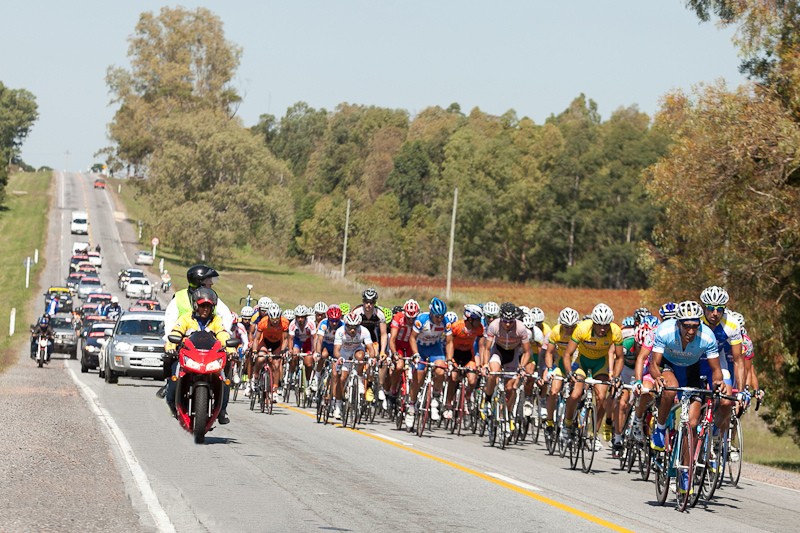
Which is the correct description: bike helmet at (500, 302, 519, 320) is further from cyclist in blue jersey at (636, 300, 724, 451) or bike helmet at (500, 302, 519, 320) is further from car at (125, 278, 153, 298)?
car at (125, 278, 153, 298)

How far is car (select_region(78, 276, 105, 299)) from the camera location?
77000 millimetres

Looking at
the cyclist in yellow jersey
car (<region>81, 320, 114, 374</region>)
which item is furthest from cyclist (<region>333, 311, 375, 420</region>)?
car (<region>81, 320, 114, 374</region>)

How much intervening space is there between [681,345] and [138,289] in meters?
68.9

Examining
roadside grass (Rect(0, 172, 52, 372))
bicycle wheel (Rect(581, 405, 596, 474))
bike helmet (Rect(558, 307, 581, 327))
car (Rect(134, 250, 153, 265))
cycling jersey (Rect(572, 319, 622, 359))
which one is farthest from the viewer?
car (Rect(134, 250, 153, 265))

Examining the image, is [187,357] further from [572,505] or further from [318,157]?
[318,157]

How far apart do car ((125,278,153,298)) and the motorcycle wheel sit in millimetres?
65146

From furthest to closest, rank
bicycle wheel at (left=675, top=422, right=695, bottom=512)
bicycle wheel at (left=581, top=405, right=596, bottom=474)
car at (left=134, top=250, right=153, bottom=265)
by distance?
car at (left=134, top=250, right=153, bottom=265)
bicycle wheel at (left=581, top=405, right=596, bottom=474)
bicycle wheel at (left=675, top=422, right=695, bottom=512)

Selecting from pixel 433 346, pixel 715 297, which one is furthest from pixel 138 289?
pixel 715 297

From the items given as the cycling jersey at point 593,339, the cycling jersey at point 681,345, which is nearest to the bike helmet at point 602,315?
the cycling jersey at point 593,339

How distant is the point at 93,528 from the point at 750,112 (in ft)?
85.0

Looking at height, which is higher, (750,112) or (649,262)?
(750,112)

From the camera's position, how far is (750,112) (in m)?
32.8

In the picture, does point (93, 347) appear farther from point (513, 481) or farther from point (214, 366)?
point (513, 481)

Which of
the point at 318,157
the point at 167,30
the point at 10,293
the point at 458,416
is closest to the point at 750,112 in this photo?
the point at 458,416
